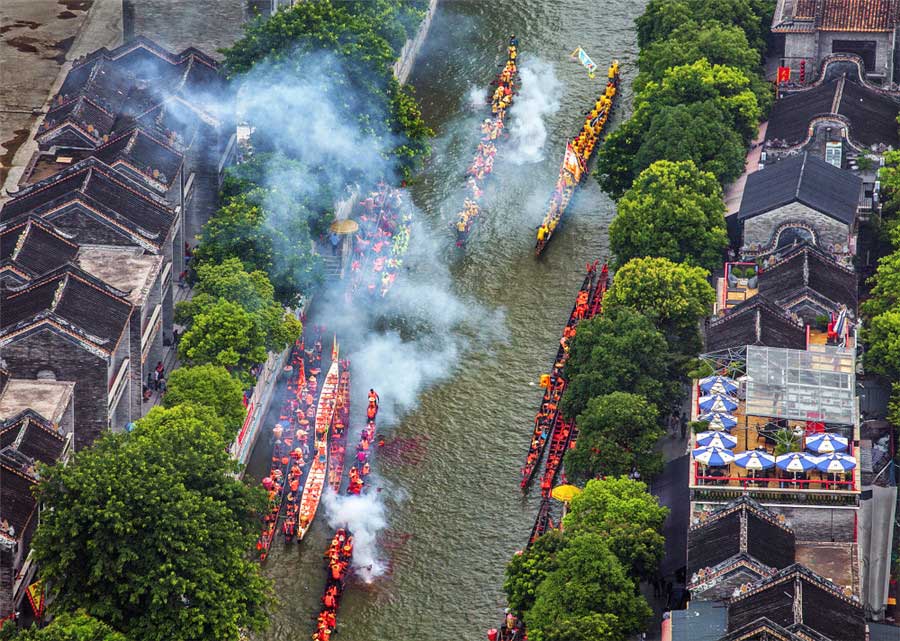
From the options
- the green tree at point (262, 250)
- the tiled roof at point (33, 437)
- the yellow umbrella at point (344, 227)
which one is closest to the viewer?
the tiled roof at point (33, 437)

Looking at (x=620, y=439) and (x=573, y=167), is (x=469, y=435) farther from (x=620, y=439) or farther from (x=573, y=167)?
(x=573, y=167)

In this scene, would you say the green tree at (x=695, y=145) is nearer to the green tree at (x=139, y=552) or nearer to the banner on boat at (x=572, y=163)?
the banner on boat at (x=572, y=163)

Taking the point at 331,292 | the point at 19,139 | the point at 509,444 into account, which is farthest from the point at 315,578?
the point at 19,139

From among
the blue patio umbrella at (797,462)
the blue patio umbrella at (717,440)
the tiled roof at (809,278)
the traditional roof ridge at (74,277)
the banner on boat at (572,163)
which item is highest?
the banner on boat at (572,163)

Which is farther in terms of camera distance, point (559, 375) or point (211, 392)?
point (559, 375)

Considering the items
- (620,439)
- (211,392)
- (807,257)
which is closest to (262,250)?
(211,392)

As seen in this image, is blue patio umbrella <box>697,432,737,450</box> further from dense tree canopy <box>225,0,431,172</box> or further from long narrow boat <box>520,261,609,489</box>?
dense tree canopy <box>225,0,431,172</box>

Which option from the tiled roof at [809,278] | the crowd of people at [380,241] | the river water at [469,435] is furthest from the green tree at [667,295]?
the crowd of people at [380,241]
